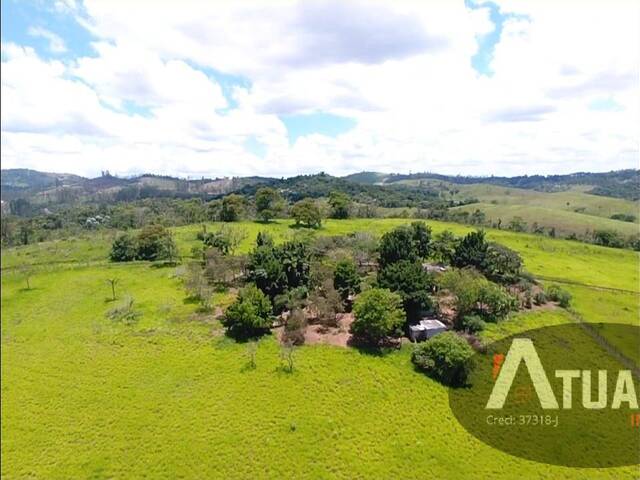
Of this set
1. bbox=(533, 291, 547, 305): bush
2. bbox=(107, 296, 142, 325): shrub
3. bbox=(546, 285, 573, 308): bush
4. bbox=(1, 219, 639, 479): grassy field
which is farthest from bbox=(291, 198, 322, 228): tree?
bbox=(546, 285, 573, 308): bush

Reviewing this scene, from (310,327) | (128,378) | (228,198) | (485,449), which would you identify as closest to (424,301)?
(310,327)

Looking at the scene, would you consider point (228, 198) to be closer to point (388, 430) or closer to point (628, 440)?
point (388, 430)

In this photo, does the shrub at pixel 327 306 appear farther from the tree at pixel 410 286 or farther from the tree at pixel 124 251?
the tree at pixel 124 251

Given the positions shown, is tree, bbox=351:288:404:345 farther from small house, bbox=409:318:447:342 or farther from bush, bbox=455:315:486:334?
bush, bbox=455:315:486:334

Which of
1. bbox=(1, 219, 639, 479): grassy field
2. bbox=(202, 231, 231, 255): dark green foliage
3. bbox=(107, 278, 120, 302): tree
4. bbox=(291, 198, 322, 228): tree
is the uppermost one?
bbox=(291, 198, 322, 228): tree

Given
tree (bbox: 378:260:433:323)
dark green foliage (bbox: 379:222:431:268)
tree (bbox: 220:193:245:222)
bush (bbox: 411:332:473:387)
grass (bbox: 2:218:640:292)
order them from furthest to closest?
1. tree (bbox: 220:193:245:222)
2. grass (bbox: 2:218:640:292)
3. dark green foliage (bbox: 379:222:431:268)
4. tree (bbox: 378:260:433:323)
5. bush (bbox: 411:332:473:387)

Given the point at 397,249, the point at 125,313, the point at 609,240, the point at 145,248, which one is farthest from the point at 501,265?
the point at 609,240

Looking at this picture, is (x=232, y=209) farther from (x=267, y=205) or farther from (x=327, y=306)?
(x=327, y=306)
